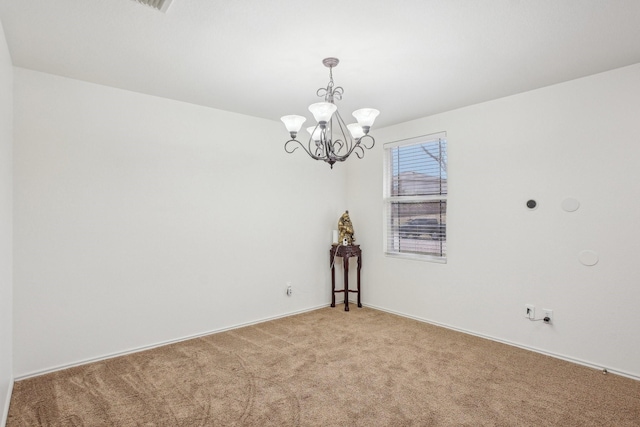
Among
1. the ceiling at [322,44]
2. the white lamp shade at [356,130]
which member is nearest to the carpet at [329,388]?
the white lamp shade at [356,130]

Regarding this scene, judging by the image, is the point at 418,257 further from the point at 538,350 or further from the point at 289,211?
the point at 289,211

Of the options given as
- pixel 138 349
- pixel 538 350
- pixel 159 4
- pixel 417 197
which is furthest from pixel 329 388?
pixel 159 4

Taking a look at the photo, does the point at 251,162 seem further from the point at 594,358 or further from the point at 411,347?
the point at 594,358

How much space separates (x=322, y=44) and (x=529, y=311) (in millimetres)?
2935

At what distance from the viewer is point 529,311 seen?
321 centimetres

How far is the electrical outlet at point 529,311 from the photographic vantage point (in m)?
3.19

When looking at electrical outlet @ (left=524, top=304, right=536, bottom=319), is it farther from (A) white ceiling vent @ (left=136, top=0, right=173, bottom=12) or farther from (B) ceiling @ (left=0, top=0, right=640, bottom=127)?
(A) white ceiling vent @ (left=136, top=0, right=173, bottom=12)

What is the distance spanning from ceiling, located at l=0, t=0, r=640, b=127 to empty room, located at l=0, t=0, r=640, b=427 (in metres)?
0.02

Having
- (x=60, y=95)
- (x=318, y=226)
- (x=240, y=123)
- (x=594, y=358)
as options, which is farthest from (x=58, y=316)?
(x=594, y=358)

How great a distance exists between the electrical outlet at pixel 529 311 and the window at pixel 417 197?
0.92 metres

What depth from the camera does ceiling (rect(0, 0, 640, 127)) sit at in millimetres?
1929

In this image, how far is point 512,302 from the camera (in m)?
3.33

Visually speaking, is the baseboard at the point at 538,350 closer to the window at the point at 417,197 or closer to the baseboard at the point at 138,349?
the window at the point at 417,197

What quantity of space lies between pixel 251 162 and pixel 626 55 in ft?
11.2
